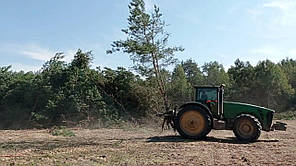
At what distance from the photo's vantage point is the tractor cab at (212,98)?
14.0 m

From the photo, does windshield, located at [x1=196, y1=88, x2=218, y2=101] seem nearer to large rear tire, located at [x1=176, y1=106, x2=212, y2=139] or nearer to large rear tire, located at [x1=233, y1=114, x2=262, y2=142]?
large rear tire, located at [x1=176, y1=106, x2=212, y2=139]

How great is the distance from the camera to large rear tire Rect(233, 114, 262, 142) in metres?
13.2

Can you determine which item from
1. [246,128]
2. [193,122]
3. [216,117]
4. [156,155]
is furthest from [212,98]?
[156,155]

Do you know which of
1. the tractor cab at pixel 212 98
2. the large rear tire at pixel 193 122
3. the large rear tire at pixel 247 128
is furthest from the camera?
the tractor cab at pixel 212 98

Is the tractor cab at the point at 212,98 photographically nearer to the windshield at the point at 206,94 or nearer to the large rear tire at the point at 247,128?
the windshield at the point at 206,94

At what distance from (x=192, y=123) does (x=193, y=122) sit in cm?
6

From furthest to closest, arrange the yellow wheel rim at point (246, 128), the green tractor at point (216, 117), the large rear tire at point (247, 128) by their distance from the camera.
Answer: the green tractor at point (216, 117) < the yellow wheel rim at point (246, 128) < the large rear tire at point (247, 128)

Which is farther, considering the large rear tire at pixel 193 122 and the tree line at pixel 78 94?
the tree line at pixel 78 94

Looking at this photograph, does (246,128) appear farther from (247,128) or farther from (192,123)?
(192,123)

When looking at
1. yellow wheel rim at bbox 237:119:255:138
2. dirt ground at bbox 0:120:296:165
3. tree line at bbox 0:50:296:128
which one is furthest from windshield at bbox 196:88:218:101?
tree line at bbox 0:50:296:128

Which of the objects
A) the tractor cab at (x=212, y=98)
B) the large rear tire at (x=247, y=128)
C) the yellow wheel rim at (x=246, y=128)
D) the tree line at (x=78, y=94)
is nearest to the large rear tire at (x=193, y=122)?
the tractor cab at (x=212, y=98)

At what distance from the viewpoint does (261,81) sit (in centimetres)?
4028

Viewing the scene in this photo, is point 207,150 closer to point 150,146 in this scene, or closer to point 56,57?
point 150,146

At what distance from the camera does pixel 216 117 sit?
46.1ft
